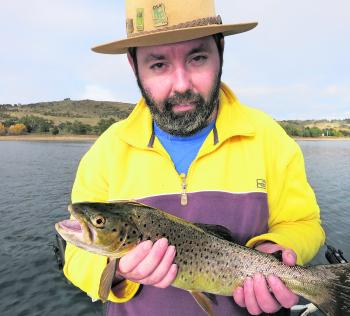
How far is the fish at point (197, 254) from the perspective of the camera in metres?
2.61

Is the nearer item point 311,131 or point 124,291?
point 124,291

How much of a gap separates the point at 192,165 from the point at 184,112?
457mm

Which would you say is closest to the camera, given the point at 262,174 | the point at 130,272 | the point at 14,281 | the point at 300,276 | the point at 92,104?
the point at 130,272

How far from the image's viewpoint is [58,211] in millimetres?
18531

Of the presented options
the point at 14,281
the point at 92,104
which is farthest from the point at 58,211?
the point at 92,104

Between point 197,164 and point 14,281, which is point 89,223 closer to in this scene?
point 197,164

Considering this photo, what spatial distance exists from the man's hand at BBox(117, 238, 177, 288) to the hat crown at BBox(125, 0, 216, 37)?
1697mm

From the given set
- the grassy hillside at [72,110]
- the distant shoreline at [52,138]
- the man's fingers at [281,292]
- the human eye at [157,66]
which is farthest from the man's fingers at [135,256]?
the grassy hillside at [72,110]

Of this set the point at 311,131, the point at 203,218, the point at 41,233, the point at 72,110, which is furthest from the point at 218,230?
the point at 72,110

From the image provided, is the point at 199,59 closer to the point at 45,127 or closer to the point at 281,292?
the point at 281,292

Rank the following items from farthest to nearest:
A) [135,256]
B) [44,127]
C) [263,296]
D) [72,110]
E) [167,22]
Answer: [72,110] → [44,127] → [167,22] → [263,296] → [135,256]

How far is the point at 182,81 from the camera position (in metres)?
2.91

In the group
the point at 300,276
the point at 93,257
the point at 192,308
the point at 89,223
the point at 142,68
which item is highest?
the point at 142,68

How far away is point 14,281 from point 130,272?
31.5 feet
